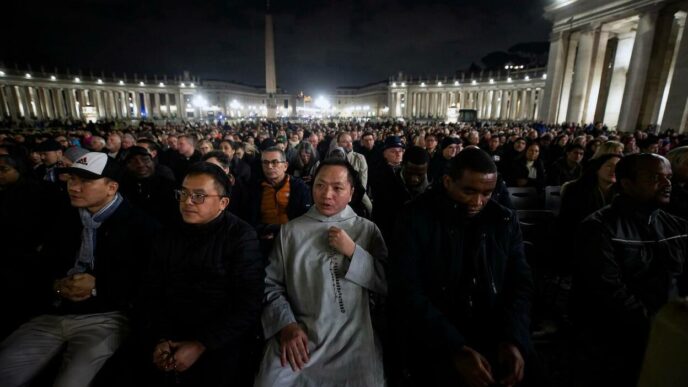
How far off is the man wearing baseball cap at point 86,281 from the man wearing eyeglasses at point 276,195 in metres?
1.50

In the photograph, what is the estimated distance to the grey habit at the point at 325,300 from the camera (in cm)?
214

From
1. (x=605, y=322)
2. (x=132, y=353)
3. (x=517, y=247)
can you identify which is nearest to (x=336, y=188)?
(x=517, y=247)

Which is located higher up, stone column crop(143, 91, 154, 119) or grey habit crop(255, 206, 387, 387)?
stone column crop(143, 91, 154, 119)

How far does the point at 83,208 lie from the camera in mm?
2766

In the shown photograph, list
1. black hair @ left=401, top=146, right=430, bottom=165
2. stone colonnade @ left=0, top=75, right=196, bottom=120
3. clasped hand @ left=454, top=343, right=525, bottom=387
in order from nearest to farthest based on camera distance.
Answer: clasped hand @ left=454, top=343, right=525, bottom=387, black hair @ left=401, top=146, right=430, bottom=165, stone colonnade @ left=0, top=75, right=196, bottom=120

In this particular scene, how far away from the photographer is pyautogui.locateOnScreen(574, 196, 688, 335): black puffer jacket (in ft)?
8.09

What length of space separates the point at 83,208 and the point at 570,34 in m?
35.5

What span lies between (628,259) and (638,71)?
2495cm

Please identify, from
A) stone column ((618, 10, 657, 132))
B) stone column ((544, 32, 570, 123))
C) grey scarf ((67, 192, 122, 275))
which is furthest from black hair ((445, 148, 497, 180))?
stone column ((544, 32, 570, 123))

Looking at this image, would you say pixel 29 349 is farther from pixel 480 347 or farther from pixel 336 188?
pixel 480 347

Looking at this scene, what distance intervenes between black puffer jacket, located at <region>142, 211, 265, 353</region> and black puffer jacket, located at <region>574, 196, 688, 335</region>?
265 centimetres

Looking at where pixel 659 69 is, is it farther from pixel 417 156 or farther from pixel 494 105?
pixel 494 105

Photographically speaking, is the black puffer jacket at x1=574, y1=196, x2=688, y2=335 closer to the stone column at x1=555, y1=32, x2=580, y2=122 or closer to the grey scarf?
the grey scarf

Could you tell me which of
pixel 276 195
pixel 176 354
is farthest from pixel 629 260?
pixel 276 195
